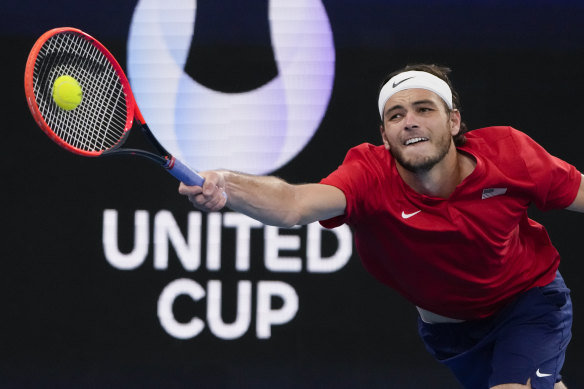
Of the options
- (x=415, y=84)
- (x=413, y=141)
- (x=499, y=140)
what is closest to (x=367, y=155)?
(x=413, y=141)

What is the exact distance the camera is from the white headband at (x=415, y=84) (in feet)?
10.4

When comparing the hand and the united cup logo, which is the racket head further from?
the united cup logo

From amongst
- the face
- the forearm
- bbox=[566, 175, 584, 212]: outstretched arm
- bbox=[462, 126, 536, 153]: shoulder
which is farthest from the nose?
bbox=[566, 175, 584, 212]: outstretched arm

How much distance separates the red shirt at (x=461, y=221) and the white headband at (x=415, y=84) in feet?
0.65

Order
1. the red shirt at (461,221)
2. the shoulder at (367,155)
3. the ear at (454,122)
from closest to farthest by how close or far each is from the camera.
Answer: the red shirt at (461,221), the shoulder at (367,155), the ear at (454,122)

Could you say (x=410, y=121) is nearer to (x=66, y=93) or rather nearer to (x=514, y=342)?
(x=514, y=342)

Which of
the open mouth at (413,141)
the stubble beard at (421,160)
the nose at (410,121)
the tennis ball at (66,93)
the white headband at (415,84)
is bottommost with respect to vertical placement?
the stubble beard at (421,160)

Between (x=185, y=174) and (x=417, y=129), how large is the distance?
0.94 m

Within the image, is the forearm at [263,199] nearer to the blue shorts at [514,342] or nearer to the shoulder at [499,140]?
the shoulder at [499,140]

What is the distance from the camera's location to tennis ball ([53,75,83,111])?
2.70m

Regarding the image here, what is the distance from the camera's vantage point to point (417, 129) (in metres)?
3.04

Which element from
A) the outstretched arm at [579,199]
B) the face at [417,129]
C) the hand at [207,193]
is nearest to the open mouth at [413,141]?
the face at [417,129]

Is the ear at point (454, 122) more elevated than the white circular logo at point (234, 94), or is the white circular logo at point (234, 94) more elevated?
the white circular logo at point (234, 94)

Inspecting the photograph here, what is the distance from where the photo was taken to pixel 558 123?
4.66m
